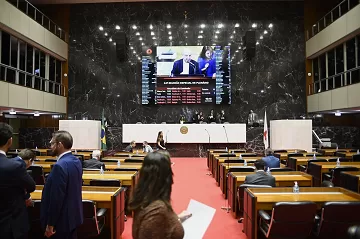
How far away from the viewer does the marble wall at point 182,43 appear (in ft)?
54.7

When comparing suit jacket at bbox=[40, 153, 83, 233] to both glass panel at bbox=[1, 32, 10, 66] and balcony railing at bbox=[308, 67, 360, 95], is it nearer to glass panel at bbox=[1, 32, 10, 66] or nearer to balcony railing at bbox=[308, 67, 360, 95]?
glass panel at bbox=[1, 32, 10, 66]

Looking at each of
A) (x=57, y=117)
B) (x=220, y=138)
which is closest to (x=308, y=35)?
(x=220, y=138)

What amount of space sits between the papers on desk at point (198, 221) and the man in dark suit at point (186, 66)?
48.1ft

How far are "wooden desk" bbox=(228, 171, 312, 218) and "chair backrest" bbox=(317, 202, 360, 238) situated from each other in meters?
1.83

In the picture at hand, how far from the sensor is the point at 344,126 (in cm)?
1543

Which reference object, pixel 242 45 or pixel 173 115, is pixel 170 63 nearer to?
pixel 173 115

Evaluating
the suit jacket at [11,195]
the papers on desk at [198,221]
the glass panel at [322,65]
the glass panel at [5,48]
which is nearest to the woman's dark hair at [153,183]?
the papers on desk at [198,221]

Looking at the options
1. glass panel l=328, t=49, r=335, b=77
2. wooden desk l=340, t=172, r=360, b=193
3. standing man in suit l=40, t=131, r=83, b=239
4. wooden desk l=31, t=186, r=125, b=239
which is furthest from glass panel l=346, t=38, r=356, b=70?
standing man in suit l=40, t=131, r=83, b=239

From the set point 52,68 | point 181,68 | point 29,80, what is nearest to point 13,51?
point 29,80

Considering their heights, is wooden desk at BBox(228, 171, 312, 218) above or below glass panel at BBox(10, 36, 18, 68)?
below

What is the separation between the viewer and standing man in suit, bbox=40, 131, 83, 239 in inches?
106

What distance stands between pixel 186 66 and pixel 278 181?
11477 millimetres

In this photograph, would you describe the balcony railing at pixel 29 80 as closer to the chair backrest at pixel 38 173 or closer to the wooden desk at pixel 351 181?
the chair backrest at pixel 38 173

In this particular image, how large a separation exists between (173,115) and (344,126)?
8477 millimetres
